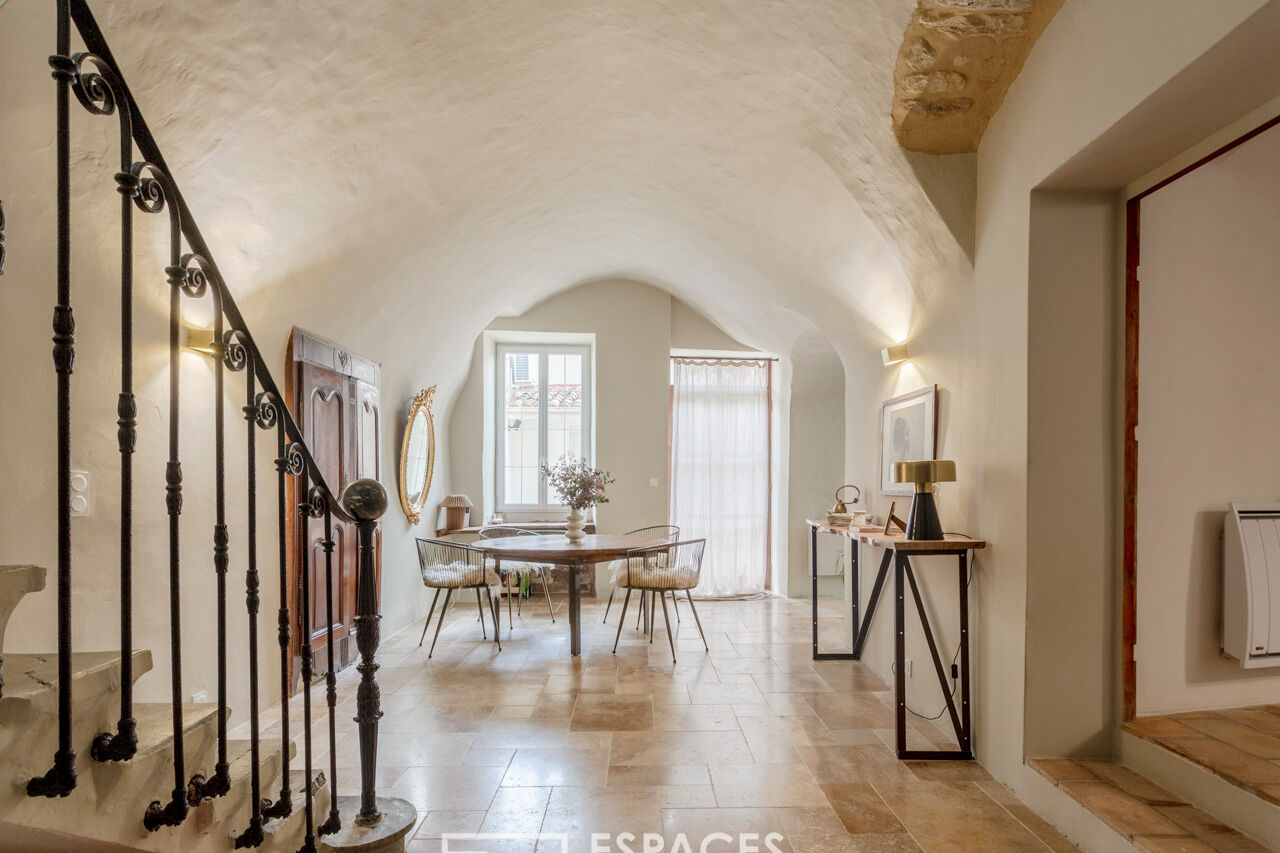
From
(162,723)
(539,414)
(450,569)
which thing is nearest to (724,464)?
(539,414)

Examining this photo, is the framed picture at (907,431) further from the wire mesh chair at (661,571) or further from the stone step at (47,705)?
the stone step at (47,705)

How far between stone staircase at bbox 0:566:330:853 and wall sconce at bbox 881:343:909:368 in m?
3.49

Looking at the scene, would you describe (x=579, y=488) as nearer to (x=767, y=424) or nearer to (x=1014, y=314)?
(x=767, y=424)

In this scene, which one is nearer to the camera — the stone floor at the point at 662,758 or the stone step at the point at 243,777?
the stone step at the point at 243,777

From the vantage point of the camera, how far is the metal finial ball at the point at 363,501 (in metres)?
1.89

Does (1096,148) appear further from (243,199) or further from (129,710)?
(243,199)

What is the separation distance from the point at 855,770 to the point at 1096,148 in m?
2.51

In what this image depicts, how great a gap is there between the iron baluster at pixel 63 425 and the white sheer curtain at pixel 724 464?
618 cm

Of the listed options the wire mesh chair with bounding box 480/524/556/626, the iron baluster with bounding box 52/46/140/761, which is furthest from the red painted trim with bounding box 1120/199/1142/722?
the wire mesh chair with bounding box 480/524/556/626

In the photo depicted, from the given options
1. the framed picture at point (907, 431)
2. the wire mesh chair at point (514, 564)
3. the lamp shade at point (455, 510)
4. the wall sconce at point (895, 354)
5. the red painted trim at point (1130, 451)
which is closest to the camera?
the red painted trim at point (1130, 451)

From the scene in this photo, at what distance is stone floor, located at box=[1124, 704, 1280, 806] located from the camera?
2.04 m

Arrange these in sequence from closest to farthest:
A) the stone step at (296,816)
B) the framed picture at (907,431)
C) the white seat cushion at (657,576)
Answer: the stone step at (296,816)
the framed picture at (907,431)
the white seat cushion at (657,576)

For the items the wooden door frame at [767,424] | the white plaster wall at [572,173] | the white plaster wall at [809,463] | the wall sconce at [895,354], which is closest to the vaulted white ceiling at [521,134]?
the white plaster wall at [572,173]

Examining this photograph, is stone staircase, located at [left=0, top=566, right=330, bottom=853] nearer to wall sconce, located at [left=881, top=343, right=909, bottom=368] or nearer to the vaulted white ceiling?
the vaulted white ceiling
